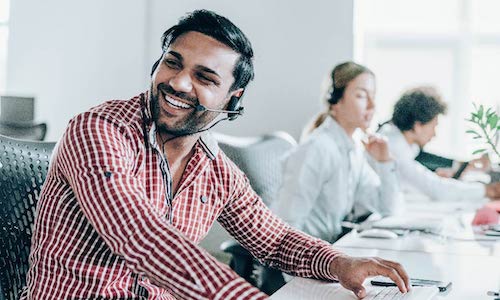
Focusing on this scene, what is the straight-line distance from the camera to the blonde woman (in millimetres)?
3059

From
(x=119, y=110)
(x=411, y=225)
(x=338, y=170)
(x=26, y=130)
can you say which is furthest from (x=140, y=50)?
(x=119, y=110)

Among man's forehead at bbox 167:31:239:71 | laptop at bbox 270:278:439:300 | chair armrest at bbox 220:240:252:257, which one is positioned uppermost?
man's forehead at bbox 167:31:239:71

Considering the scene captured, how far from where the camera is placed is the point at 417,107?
4.27 metres

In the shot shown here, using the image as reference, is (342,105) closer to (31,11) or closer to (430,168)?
(430,168)

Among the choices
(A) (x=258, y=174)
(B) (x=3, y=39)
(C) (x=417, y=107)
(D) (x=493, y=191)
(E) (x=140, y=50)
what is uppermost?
(B) (x=3, y=39)

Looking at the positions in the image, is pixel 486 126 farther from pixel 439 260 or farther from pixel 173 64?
pixel 173 64

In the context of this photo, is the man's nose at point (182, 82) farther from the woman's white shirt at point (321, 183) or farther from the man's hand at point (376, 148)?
the man's hand at point (376, 148)

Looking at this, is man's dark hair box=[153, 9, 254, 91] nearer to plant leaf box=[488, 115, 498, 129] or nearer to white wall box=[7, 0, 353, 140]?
plant leaf box=[488, 115, 498, 129]

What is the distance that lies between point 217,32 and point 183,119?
190mm

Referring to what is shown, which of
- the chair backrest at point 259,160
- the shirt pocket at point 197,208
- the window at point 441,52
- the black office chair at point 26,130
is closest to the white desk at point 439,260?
the shirt pocket at point 197,208

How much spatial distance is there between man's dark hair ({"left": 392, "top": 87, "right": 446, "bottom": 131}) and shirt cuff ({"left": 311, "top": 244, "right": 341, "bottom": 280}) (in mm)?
2717

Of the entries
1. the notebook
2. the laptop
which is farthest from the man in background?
the laptop

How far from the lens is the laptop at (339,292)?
1.47m

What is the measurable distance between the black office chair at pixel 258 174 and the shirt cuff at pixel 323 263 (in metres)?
0.96
